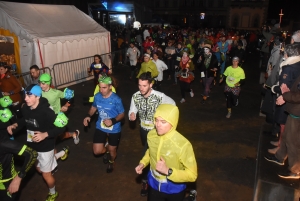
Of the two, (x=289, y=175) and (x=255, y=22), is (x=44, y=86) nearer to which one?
(x=289, y=175)

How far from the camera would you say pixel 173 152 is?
3230 mm

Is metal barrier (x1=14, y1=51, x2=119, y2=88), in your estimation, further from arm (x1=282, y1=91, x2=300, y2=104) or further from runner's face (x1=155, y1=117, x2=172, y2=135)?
arm (x1=282, y1=91, x2=300, y2=104)

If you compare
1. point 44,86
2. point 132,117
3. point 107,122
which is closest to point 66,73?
point 44,86

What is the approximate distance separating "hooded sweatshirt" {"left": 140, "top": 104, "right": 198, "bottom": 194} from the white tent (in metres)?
9.58

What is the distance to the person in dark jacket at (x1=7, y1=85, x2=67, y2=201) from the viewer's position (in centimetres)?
406

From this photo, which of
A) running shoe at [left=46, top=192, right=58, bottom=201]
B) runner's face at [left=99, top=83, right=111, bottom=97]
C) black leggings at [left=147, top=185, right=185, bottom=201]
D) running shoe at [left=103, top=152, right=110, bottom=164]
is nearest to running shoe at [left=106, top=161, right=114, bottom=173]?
running shoe at [left=103, top=152, right=110, bottom=164]

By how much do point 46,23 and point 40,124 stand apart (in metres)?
9.64

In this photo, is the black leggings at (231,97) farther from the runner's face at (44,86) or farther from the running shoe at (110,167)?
the runner's face at (44,86)

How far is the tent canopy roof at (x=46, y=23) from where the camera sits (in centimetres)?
1121

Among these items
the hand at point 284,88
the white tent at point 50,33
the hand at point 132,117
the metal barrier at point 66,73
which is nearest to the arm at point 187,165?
the hand at point 132,117

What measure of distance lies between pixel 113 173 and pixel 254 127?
4.78 meters

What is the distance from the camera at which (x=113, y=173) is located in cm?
592

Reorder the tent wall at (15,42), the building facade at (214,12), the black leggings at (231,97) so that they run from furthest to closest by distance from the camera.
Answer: the building facade at (214,12) < the tent wall at (15,42) < the black leggings at (231,97)

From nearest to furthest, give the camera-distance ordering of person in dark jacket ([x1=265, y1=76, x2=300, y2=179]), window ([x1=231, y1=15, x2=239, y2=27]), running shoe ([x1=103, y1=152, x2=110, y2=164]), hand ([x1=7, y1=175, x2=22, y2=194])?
hand ([x1=7, y1=175, x2=22, y2=194]) < person in dark jacket ([x1=265, y1=76, x2=300, y2=179]) < running shoe ([x1=103, y1=152, x2=110, y2=164]) < window ([x1=231, y1=15, x2=239, y2=27])
